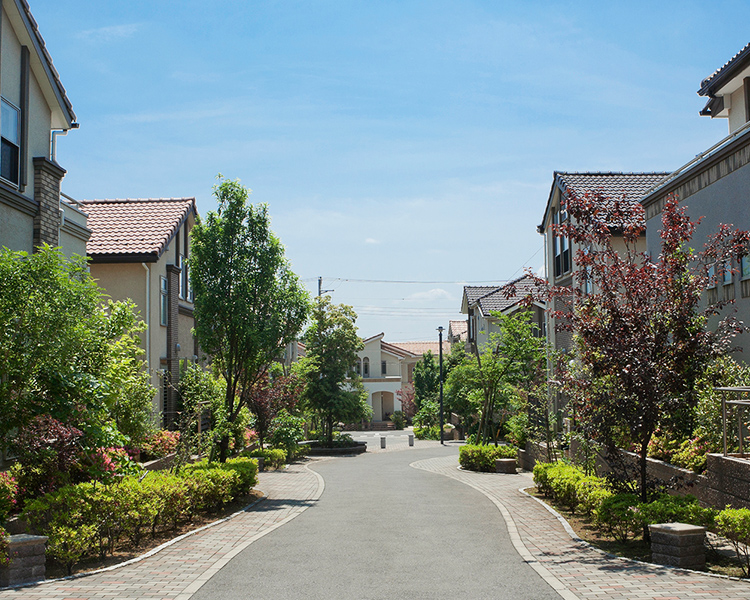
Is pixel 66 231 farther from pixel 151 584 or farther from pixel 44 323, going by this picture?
pixel 151 584

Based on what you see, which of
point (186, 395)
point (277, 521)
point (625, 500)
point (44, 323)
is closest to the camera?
point (44, 323)

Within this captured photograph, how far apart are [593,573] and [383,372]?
65878 millimetres

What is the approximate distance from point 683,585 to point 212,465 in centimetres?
1122

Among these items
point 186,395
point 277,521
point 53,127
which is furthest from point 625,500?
point 186,395

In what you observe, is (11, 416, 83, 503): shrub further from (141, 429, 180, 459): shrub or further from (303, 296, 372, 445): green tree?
(303, 296, 372, 445): green tree

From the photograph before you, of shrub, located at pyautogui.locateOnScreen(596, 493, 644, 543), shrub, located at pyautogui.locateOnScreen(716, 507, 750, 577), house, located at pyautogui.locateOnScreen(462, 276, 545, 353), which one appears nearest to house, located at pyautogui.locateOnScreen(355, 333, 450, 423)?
house, located at pyautogui.locateOnScreen(462, 276, 545, 353)

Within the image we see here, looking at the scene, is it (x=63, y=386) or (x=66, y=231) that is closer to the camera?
(x=63, y=386)

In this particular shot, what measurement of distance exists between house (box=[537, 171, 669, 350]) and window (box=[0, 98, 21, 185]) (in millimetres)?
17297

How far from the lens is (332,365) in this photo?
41.6 metres

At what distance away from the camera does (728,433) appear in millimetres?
12047

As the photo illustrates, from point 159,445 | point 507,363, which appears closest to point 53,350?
point 159,445

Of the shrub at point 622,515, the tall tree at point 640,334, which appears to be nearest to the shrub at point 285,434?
the shrub at point 622,515

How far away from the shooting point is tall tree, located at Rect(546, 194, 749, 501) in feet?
35.7

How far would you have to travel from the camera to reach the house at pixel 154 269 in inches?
917
